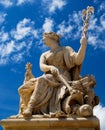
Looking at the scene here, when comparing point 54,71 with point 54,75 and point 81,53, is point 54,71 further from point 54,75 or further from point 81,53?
point 81,53

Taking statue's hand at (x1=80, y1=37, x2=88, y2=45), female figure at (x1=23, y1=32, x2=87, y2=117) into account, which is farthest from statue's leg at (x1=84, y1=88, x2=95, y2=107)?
statue's hand at (x1=80, y1=37, x2=88, y2=45)

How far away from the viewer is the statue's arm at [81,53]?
12078mm

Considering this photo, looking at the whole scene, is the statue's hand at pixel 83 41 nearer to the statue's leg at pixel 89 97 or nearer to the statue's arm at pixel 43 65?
the statue's arm at pixel 43 65

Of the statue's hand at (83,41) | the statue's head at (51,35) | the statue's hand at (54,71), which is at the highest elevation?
the statue's head at (51,35)

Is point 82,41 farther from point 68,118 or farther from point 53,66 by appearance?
point 68,118

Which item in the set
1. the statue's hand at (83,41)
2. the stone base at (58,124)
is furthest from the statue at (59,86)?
the stone base at (58,124)

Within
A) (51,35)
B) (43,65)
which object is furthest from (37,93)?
(51,35)

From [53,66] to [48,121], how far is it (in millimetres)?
2180

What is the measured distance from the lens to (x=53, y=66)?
12.3m

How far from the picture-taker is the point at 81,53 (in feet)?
40.0

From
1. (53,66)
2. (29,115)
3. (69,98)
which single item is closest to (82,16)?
(53,66)

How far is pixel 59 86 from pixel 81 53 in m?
1.31

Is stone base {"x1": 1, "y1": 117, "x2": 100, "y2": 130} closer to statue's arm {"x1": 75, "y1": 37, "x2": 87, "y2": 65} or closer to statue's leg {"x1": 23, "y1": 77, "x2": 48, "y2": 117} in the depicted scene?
statue's leg {"x1": 23, "y1": 77, "x2": 48, "y2": 117}

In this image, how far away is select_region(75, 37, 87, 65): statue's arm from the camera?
12078 millimetres
